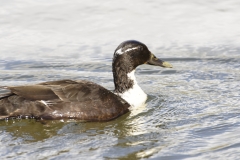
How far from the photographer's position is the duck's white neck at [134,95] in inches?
409

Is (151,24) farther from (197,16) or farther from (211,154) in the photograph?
(211,154)

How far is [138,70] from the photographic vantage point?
40.9 ft

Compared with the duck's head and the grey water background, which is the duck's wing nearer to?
the grey water background

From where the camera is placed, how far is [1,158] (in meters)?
7.79

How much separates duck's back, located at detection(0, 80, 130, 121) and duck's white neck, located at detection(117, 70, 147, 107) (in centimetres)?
72

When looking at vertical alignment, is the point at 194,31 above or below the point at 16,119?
above

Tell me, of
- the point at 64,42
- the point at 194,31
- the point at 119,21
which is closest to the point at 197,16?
the point at 194,31

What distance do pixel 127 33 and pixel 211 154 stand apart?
256 inches

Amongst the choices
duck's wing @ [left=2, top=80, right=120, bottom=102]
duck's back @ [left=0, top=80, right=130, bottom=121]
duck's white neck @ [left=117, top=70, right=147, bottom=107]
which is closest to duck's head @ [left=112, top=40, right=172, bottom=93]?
duck's white neck @ [left=117, top=70, right=147, bottom=107]

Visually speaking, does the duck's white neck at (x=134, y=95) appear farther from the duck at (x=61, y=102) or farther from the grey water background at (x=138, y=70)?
the duck at (x=61, y=102)

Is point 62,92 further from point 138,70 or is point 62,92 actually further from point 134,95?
point 138,70

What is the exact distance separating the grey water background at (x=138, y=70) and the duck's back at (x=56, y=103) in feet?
0.53

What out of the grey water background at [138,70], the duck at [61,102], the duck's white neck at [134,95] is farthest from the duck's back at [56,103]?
the duck's white neck at [134,95]

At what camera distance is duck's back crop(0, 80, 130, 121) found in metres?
9.53
